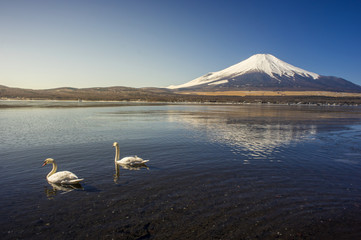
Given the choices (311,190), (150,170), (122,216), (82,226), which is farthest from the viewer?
(150,170)

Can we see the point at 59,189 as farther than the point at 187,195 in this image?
Yes

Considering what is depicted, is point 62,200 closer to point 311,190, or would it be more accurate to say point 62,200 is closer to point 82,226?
point 82,226

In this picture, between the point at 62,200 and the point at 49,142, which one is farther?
the point at 49,142

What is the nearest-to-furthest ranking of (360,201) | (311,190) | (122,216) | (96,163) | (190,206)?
(122,216) → (190,206) → (360,201) → (311,190) → (96,163)

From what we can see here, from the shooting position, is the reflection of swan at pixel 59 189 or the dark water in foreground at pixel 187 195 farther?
the reflection of swan at pixel 59 189

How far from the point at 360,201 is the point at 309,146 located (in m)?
11.8

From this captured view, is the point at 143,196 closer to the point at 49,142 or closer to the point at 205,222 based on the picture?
the point at 205,222

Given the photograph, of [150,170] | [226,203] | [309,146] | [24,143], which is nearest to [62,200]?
[150,170]

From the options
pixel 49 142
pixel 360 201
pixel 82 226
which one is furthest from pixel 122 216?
pixel 49 142

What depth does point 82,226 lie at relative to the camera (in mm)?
8219

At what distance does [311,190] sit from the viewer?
11453 mm

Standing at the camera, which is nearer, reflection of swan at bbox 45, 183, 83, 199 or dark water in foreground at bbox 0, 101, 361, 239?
dark water in foreground at bbox 0, 101, 361, 239

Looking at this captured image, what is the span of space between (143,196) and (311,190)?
26.1 feet

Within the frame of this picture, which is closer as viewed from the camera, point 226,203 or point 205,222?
point 205,222
